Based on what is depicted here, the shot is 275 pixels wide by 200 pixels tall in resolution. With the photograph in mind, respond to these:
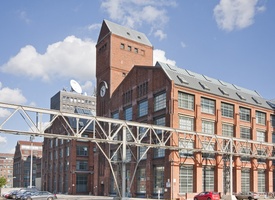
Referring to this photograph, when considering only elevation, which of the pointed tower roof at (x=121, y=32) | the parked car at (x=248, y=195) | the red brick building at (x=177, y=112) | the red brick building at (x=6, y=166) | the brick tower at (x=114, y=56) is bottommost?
the red brick building at (x=6, y=166)

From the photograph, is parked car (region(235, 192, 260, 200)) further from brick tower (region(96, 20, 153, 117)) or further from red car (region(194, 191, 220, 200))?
brick tower (region(96, 20, 153, 117))

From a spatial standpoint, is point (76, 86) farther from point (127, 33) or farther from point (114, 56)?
point (114, 56)

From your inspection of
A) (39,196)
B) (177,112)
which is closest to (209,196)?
(177,112)

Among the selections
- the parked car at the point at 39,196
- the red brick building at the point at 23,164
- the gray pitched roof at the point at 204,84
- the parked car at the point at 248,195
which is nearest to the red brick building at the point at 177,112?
the gray pitched roof at the point at 204,84

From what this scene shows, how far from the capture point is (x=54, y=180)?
282 feet

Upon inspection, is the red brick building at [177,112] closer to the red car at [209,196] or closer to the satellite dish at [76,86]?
the red car at [209,196]

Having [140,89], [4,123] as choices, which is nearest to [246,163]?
[140,89]

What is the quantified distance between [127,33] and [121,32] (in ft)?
5.18

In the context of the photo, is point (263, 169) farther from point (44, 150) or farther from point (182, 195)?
point (44, 150)

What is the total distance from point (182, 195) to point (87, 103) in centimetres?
9762

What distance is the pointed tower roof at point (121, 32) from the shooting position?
67188 mm

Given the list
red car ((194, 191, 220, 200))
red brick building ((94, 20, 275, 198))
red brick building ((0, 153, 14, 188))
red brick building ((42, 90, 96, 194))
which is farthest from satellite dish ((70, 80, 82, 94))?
red brick building ((0, 153, 14, 188))

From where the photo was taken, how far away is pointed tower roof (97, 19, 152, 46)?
6719 cm

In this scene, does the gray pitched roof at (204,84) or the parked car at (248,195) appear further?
the gray pitched roof at (204,84)
